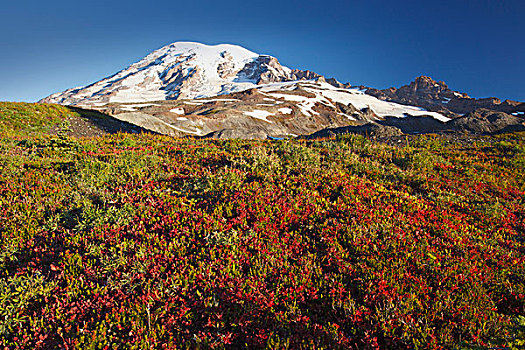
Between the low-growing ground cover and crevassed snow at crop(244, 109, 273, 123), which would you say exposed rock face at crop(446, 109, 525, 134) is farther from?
crevassed snow at crop(244, 109, 273, 123)

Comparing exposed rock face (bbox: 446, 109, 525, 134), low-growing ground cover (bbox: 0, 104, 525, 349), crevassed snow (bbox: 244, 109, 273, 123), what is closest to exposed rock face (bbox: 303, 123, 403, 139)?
low-growing ground cover (bbox: 0, 104, 525, 349)

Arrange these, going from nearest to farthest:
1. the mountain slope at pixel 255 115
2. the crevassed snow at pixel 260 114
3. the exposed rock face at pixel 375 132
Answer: the exposed rock face at pixel 375 132 → the mountain slope at pixel 255 115 → the crevassed snow at pixel 260 114

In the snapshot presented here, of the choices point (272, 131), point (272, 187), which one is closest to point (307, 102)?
point (272, 131)

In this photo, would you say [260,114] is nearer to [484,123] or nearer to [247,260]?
[484,123]

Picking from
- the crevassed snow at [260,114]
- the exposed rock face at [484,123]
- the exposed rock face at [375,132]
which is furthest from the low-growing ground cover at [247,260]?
the crevassed snow at [260,114]

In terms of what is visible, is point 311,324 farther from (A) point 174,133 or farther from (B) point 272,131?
(B) point 272,131

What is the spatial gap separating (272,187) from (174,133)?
48881mm

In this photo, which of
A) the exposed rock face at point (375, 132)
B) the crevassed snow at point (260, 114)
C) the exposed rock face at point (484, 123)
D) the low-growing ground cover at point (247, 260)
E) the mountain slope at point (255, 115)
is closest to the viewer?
the low-growing ground cover at point (247, 260)

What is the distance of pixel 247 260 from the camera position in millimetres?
4852

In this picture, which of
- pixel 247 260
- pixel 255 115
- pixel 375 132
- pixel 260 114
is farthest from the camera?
pixel 260 114

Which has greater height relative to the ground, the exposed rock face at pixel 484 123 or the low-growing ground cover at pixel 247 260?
the exposed rock face at pixel 484 123

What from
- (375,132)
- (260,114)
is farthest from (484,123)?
(260,114)

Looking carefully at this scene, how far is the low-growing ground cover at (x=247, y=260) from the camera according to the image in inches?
Result: 140

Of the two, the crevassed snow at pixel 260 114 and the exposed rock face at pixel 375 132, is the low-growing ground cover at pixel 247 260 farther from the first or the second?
the crevassed snow at pixel 260 114
